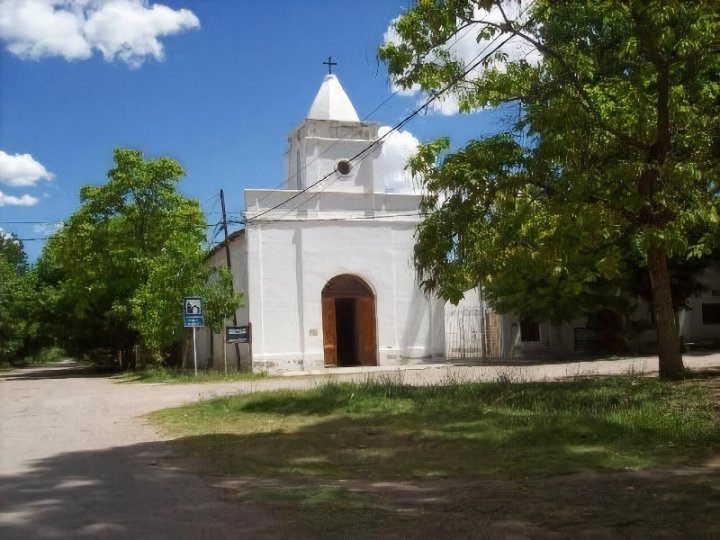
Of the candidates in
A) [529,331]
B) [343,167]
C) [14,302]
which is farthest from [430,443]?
[14,302]

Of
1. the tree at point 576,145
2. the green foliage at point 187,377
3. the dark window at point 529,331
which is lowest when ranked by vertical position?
the green foliage at point 187,377

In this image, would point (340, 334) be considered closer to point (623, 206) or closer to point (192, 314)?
point (192, 314)

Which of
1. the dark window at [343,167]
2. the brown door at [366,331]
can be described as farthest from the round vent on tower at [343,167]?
the brown door at [366,331]

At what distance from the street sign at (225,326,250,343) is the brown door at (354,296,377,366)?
547cm

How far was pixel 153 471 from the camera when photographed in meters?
8.82

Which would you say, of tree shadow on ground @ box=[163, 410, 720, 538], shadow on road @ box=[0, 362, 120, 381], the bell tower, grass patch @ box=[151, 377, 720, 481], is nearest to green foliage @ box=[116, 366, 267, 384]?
shadow on road @ box=[0, 362, 120, 381]

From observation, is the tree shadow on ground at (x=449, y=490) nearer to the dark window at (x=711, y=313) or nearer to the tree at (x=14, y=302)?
the dark window at (x=711, y=313)

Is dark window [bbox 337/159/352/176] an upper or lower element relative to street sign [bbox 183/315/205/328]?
upper

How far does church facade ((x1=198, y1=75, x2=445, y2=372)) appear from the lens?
28953 mm

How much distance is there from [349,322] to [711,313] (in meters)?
16.0

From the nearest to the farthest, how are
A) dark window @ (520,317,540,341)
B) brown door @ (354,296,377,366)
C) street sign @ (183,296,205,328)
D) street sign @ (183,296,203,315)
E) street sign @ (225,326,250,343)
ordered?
street sign @ (183,296,205,328) < street sign @ (183,296,203,315) < street sign @ (225,326,250,343) < brown door @ (354,296,377,366) < dark window @ (520,317,540,341)

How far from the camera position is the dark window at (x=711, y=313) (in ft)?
110

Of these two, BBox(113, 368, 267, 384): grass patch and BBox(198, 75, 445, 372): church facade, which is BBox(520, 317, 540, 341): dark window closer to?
BBox(198, 75, 445, 372): church facade

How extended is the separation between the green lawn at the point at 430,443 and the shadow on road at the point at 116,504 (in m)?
0.46
